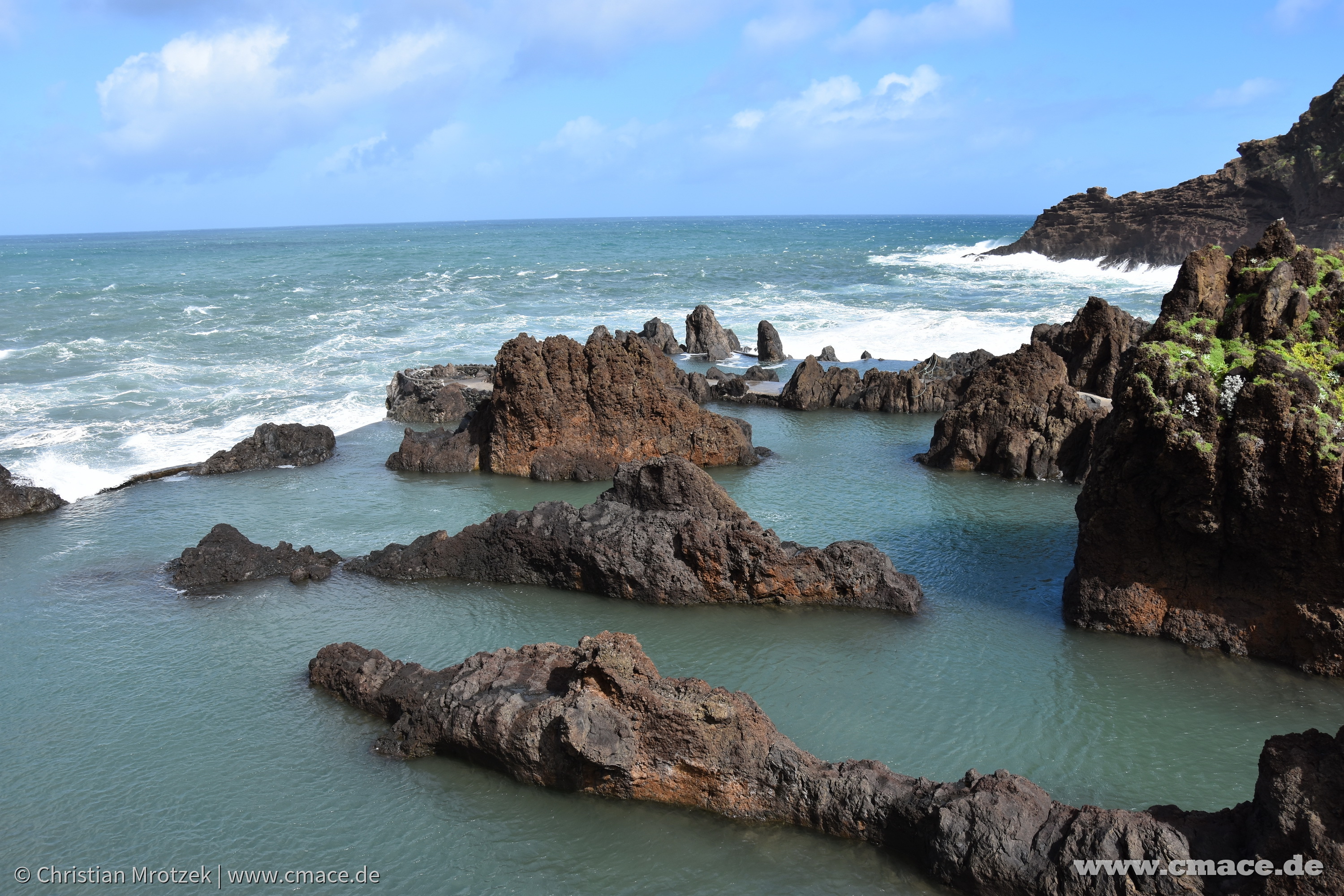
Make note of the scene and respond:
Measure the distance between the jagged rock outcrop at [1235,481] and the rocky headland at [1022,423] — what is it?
732 centimetres

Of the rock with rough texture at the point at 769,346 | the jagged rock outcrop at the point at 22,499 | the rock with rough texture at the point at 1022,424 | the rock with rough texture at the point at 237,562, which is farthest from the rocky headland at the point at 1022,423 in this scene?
the jagged rock outcrop at the point at 22,499

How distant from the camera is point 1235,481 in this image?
11.4 metres

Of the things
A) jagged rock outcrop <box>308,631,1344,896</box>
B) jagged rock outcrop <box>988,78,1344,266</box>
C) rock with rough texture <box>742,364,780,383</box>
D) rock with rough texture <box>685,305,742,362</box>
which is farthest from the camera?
jagged rock outcrop <box>988,78,1344,266</box>

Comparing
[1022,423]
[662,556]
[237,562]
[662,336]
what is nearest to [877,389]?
[1022,423]

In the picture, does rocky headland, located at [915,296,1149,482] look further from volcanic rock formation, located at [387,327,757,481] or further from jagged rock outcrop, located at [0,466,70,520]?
jagged rock outcrop, located at [0,466,70,520]

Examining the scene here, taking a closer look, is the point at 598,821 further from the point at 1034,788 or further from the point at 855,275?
the point at 855,275

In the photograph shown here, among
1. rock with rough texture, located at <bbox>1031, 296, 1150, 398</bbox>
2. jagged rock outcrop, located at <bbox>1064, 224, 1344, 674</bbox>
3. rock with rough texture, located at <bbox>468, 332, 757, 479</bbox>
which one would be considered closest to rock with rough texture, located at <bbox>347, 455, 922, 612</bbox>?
jagged rock outcrop, located at <bbox>1064, 224, 1344, 674</bbox>

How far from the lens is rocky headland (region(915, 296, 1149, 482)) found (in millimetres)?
20531

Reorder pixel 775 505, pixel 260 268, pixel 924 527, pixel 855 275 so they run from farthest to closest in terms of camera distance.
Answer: pixel 260 268 < pixel 855 275 < pixel 775 505 < pixel 924 527

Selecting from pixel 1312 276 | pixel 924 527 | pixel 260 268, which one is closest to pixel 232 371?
pixel 924 527

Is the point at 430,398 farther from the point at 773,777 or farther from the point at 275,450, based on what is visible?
the point at 773,777

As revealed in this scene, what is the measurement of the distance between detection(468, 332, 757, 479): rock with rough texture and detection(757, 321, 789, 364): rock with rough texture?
1690 cm

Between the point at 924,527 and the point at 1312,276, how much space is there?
7.28 m

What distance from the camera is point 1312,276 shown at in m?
12.5
